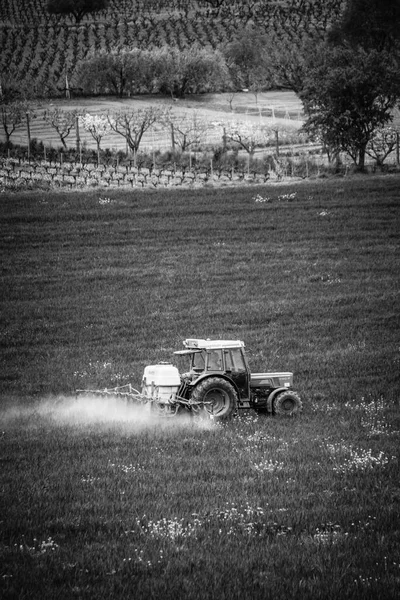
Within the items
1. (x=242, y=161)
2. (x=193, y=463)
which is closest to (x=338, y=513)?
(x=193, y=463)

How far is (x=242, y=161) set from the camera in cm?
7150

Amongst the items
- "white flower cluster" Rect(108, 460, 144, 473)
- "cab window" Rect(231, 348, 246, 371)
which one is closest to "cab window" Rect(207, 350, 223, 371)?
"cab window" Rect(231, 348, 246, 371)

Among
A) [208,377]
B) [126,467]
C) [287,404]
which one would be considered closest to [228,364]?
[208,377]

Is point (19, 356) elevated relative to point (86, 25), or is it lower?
lower

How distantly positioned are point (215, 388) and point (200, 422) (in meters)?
0.95

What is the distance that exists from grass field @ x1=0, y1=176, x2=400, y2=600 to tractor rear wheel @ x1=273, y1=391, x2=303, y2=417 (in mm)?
266

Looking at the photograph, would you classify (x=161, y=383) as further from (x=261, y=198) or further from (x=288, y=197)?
(x=288, y=197)

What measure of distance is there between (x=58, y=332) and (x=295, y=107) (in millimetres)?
81786

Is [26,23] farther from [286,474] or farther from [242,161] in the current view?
[286,474]

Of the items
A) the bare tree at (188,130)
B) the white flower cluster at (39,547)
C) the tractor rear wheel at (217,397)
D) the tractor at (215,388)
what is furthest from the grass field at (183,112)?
the white flower cluster at (39,547)

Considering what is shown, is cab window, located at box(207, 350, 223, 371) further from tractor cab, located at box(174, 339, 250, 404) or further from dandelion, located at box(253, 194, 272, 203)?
dandelion, located at box(253, 194, 272, 203)

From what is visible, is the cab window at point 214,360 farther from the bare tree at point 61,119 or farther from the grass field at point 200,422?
the bare tree at point 61,119

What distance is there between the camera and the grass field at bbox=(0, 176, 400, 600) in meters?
9.64

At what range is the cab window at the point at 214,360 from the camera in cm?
1808
